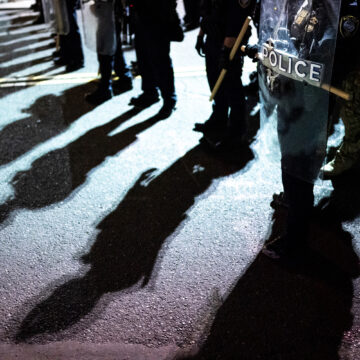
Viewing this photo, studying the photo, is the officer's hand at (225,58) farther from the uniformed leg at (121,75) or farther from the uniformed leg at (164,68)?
the uniformed leg at (121,75)

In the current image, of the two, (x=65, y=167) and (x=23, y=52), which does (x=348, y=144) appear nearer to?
(x=65, y=167)

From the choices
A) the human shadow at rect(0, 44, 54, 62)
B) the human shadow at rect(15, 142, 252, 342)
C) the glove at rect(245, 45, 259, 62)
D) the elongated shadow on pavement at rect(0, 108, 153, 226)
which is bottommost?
the human shadow at rect(15, 142, 252, 342)

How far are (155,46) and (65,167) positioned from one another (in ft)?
4.93

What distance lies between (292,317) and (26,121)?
3.59 meters

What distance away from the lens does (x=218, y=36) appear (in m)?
3.61

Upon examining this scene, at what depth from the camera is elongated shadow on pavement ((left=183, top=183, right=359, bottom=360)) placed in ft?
7.15

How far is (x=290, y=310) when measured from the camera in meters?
2.39

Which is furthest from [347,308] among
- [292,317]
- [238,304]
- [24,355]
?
[24,355]

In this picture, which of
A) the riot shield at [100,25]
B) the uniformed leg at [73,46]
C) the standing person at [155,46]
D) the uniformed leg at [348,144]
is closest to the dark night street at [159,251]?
the uniformed leg at [348,144]

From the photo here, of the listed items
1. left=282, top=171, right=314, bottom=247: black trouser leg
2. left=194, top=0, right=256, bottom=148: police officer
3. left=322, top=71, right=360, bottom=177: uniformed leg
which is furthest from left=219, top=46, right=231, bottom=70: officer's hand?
left=282, top=171, right=314, bottom=247: black trouser leg

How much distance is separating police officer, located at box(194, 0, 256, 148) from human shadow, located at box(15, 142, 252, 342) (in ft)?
0.89

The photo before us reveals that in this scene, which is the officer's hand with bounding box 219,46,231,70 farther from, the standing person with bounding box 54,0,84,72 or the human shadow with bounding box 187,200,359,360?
the standing person with bounding box 54,0,84,72

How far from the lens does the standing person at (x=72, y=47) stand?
602 cm

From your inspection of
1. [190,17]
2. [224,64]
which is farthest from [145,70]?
[190,17]
